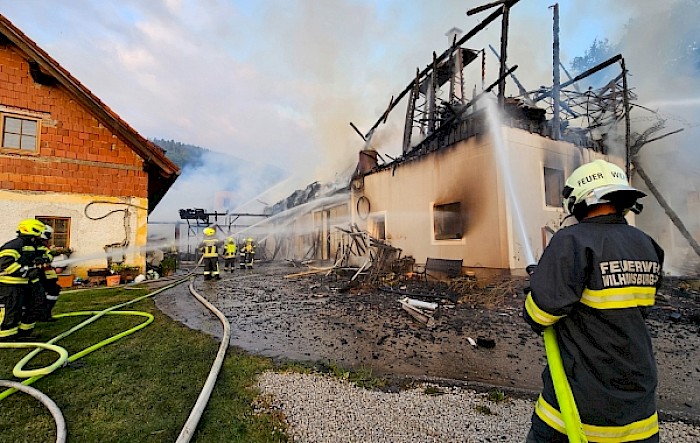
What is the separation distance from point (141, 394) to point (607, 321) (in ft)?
11.9

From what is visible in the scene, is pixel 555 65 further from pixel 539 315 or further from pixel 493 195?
pixel 539 315

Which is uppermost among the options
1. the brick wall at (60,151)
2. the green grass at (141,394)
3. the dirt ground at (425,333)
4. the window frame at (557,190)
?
the brick wall at (60,151)

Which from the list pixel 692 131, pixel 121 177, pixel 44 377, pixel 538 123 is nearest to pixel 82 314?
pixel 44 377

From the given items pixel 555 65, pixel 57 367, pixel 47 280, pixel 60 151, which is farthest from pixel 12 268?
pixel 555 65

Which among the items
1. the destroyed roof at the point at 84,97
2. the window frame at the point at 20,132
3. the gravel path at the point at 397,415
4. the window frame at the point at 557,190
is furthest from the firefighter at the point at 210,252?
the window frame at the point at 557,190

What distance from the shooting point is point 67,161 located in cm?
1061

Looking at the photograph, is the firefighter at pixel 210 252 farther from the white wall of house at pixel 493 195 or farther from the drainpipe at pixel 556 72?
the drainpipe at pixel 556 72

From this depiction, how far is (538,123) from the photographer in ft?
37.8

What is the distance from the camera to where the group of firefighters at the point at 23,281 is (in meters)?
4.62

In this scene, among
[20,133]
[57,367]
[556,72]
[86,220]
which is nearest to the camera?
[57,367]

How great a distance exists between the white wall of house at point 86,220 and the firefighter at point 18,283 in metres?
6.51

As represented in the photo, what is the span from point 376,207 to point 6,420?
492 inches

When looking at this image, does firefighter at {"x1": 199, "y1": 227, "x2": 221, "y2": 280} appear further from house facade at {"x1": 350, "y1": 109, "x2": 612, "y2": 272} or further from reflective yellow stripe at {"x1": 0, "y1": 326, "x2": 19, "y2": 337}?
house facade at {"x1": 350, "y1": 109, "x2": 612, "y2": 272}

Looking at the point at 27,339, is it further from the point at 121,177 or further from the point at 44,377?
the point at 121,177
